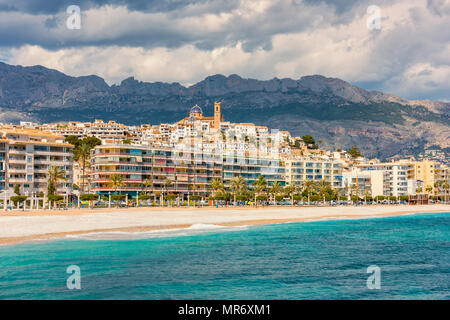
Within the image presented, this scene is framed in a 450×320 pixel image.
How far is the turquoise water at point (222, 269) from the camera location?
985 inches

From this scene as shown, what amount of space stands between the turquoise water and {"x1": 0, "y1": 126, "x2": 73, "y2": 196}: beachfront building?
74927 millimetres

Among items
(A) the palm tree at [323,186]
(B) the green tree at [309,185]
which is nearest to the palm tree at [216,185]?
(B) the green tree at [309,185]

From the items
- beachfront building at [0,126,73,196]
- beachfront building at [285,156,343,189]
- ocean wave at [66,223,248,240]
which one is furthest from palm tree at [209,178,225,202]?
ocean wave at [66,223,248,240]

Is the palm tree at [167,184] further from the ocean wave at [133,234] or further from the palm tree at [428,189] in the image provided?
the palm tree at [428,189]

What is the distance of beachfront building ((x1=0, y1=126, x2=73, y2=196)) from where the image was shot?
112 m

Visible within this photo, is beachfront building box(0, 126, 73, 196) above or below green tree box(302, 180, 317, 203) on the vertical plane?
above

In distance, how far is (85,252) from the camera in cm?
3844

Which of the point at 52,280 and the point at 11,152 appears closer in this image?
the point at 52,280

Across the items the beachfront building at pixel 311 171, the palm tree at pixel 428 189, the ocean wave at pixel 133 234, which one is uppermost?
the beachfront building at pixel 311 171

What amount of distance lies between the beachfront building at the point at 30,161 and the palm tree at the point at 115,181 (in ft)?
35.8

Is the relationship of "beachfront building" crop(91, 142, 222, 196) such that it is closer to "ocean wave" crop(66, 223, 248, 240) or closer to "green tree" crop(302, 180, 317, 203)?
"green tree" crop(302, 180, 317, 203)
